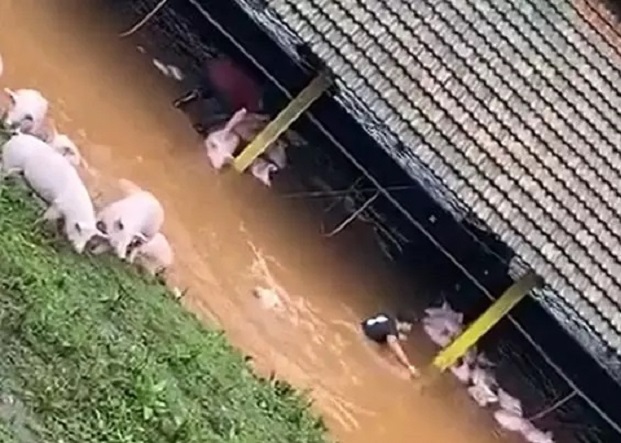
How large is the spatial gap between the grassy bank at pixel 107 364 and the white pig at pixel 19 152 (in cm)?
15

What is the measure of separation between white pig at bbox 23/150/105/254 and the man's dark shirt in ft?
7.07

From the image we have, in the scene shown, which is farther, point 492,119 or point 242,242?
point 242,242

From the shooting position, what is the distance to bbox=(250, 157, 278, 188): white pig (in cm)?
939

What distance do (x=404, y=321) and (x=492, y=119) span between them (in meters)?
1.39

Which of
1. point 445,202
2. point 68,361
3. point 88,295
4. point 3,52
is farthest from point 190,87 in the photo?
point 68,361

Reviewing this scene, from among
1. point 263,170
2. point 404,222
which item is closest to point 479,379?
point 404,222

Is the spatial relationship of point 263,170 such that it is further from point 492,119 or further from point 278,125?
point 492,119

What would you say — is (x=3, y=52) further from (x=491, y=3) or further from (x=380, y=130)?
(x=491, y=3)

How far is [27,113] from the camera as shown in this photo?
27.6 feet

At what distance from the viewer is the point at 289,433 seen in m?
7.94

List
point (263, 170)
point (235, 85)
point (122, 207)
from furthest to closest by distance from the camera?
point (235, 85) → point (263, 170) → point (122, 207)

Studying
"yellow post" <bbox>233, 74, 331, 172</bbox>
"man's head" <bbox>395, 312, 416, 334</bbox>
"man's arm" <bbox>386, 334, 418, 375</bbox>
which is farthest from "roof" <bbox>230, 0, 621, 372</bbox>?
"man's arm" <bbox>386, 334, 418, 375</bbox>

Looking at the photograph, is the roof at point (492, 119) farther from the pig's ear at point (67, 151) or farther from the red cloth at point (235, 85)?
the pig's ear at point (67, 151)

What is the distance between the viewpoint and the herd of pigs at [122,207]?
7594 millimetres
